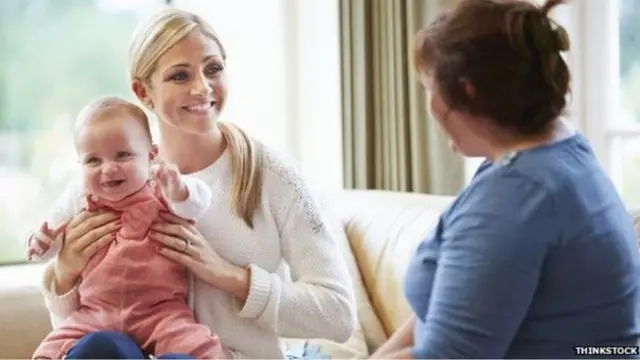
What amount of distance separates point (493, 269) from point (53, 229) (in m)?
0.92

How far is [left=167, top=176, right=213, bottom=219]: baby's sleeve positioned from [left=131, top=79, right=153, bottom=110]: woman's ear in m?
0.18

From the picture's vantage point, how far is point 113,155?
5.50ft

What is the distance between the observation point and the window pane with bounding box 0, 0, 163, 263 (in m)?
3.12

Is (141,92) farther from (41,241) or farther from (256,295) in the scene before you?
(256,295)

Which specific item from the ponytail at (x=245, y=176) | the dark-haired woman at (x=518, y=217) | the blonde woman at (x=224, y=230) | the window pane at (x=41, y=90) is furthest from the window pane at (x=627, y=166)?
the window pane at (x=41, y=90)

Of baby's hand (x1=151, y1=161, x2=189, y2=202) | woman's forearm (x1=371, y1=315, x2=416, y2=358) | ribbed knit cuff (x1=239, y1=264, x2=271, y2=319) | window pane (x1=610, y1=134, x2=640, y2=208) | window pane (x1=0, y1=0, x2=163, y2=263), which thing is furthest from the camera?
window pane (x1=0, y1=0, x2=163, y2=263)

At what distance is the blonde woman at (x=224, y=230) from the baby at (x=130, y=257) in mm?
30

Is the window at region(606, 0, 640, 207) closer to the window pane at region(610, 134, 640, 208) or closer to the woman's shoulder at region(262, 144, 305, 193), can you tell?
the window pane at region(610, 134, 640, 208)

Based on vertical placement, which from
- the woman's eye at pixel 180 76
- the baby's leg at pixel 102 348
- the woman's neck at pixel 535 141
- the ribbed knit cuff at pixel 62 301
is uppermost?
the woman's eye at pixel 180 76

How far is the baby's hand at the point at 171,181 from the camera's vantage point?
160cm

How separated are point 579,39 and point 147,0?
5.02 feet

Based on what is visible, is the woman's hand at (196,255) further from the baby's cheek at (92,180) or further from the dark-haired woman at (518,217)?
the dark-haired woman at (518,217)

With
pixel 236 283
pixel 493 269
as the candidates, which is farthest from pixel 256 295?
pixel 493 269

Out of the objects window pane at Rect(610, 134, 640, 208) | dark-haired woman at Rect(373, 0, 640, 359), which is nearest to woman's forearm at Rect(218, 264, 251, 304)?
dark-haired woman at Rect(373, 0, 640, 359)
